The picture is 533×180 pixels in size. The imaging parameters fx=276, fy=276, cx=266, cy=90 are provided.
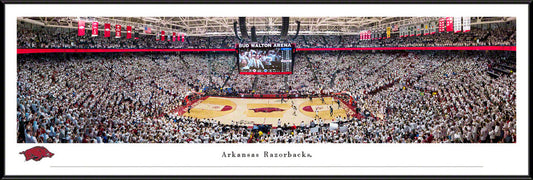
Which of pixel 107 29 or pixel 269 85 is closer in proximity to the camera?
pixel 107 29

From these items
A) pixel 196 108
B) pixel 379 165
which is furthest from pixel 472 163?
pixel 196 108

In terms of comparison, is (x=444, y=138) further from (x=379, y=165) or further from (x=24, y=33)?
(x=24, y=33)

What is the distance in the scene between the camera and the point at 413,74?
28.3m

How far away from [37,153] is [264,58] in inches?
908

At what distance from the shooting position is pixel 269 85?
111 feet

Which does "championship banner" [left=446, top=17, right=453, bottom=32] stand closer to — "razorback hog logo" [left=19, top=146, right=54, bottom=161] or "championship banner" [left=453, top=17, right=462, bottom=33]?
"championship banner" [left=453, top=17, right=462, bottom=33]

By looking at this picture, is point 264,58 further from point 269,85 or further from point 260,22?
point 260,22

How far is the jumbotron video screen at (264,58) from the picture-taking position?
96.9ft

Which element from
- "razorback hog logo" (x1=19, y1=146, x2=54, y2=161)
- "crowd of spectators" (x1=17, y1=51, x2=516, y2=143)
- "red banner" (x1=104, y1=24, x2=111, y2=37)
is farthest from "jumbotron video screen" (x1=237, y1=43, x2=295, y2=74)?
"razorback hog logo" (x1=19, y1=146, x2=54, y2=161)

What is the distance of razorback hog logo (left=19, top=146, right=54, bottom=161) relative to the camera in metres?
8.52

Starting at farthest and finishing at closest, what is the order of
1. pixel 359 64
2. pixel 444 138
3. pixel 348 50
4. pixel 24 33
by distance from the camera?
pixel 348 50, pixel 359 64, pixel 24 33, pixel 444 138

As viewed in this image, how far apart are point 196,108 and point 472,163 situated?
2090cm

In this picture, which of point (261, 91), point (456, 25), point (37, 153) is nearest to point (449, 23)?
point (456, 25)

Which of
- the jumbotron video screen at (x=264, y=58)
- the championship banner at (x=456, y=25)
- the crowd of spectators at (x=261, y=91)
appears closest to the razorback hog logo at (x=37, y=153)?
the crowd of spectators at (x=261, y=91)
